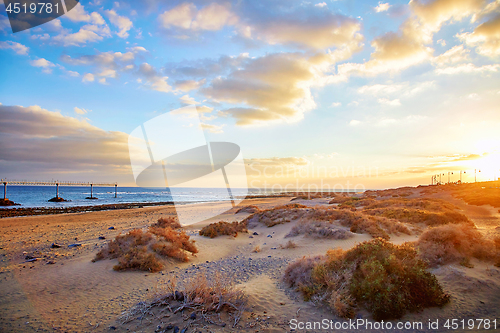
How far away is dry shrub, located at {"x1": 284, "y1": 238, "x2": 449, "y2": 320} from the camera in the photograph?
4.74m

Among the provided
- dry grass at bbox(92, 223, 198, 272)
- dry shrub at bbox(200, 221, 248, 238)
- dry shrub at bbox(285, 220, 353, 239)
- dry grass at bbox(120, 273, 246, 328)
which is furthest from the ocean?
dry grass at bbox(120, 273, 246, 328)

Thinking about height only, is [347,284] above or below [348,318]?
above

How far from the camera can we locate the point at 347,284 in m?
5.25

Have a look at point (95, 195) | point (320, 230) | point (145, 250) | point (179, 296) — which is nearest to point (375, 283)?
point (179, 296)

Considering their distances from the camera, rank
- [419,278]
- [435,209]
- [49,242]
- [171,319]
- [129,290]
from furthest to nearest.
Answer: [435,209] → [49,242] → [129,290] → [419,278] → [171,319]

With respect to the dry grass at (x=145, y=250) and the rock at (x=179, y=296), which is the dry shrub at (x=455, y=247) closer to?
the rock at (x=179, y=296)

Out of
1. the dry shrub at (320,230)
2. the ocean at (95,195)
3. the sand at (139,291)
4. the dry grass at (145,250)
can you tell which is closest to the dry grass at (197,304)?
the sand at (139,291)

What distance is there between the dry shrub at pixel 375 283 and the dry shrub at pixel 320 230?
21.6ft

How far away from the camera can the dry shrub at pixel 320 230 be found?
12398mm

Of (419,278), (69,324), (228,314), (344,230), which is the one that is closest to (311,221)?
(344,230)

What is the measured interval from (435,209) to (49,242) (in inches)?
1055

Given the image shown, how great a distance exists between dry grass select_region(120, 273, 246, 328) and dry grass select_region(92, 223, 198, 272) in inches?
128

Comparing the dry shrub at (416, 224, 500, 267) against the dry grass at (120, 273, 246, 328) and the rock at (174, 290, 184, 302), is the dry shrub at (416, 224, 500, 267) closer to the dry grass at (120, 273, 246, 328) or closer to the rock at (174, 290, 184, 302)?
the dry grass at (120, 273, 246, 328)

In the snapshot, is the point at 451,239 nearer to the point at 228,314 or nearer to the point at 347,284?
the point at 347,284
